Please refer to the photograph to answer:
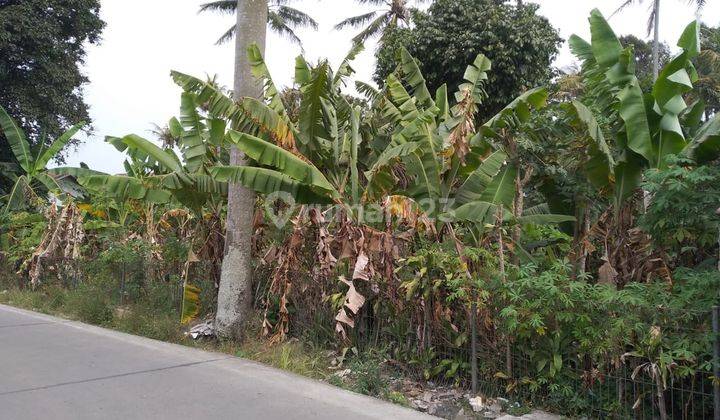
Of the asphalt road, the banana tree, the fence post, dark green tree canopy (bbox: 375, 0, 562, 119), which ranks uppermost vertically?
dark green tree canopy (bbox: 375, 0, 562, 119)

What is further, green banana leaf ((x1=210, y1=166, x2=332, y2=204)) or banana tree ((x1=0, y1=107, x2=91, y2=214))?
banana tree ((x1=0, y1=107, x2=91, y2=214))

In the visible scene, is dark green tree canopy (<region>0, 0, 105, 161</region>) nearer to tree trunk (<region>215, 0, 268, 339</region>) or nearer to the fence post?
tree trunk (<region>215, 0, 268, 339</region>)

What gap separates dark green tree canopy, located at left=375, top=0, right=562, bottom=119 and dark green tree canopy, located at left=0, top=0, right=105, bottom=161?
1153cm

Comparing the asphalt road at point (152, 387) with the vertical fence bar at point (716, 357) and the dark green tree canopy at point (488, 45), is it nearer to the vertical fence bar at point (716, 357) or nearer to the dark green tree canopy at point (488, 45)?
the vertical fence bar at point (716, 357)

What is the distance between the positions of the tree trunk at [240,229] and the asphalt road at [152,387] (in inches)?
25.8

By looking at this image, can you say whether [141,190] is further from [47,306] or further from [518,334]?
[518,334]

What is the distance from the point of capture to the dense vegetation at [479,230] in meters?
5.04

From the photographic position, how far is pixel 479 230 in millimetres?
7336

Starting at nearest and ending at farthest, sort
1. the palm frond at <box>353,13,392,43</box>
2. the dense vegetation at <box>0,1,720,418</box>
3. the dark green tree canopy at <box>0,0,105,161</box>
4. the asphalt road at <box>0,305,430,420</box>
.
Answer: the dense vegetation at <box>0,1,720,418</box> → the asphalt road at <box>0,305,430,420</box> → the dark green tree canopy at <box>0,0,105,161</box> → the palm frond at <box>353,13,392,43</box>

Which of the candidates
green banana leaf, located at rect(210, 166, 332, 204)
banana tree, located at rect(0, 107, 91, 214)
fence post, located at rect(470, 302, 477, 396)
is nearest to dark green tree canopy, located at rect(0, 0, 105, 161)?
banana tree, located at rect(0, 107, 91, 214)

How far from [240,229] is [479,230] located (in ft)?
11.6

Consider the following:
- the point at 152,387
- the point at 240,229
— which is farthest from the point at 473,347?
the point at 240,229

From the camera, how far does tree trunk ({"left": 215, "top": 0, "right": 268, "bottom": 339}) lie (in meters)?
8.36

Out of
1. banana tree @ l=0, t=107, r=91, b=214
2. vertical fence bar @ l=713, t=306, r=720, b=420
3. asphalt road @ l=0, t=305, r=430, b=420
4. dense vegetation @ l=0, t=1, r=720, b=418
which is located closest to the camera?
vertical fence bar @ l=713, t=306, r=720, b=420
